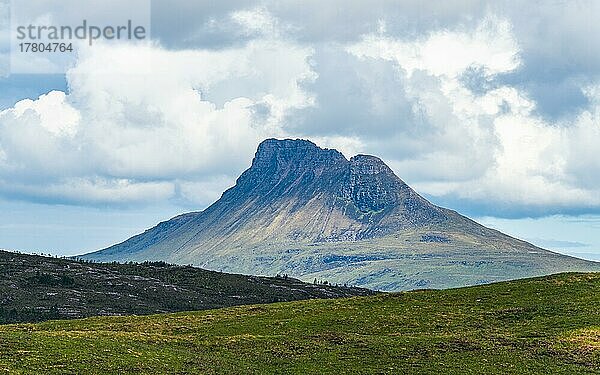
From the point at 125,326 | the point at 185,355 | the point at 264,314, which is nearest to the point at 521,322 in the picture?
the point at 264,314

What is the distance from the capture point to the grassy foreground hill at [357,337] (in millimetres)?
65188

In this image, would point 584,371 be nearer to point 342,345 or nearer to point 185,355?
point 342,345

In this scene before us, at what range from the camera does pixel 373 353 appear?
71.2m

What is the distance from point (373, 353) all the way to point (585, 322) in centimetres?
2479

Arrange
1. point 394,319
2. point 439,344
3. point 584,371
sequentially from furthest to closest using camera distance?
1. point 394,319
2. point 439,344
3. point 584,371

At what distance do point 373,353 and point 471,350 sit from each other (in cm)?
904

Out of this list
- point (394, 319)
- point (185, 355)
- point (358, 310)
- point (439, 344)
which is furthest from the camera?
point (358, 310)

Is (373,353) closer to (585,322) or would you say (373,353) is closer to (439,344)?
(439,344)

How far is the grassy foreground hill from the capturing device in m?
65.2

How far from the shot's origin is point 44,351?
217 ft

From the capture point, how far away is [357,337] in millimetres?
79000

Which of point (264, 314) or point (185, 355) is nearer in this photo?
point (185, 355)

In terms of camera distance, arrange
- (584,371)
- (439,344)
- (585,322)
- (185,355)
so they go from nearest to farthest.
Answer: (584,371) → (185,355) → (439,344) → (585,322)

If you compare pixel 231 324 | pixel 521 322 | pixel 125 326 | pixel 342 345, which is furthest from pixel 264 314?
pixel 521 322
